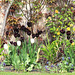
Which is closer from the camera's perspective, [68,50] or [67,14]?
[68,50]

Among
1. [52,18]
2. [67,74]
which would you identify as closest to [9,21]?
[52,18]

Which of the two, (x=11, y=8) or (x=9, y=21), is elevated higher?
(x=11, y=8)

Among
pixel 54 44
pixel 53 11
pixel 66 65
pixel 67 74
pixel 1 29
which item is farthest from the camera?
pixel 53 11

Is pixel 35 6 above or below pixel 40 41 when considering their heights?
above

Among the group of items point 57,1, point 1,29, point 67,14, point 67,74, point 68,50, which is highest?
point 57,1

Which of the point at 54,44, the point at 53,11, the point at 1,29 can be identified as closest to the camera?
the point at 54,44

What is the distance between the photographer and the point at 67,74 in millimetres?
4125

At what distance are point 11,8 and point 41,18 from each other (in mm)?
1122

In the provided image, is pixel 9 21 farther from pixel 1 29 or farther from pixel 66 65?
pixel 66 65

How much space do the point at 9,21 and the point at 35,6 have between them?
42.0 inches

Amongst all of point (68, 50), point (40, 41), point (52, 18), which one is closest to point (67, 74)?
point (68, 50)

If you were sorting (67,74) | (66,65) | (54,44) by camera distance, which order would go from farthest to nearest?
(54,44), (66,65), (67,74)

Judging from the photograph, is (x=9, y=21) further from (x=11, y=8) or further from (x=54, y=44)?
(x=54, y=44)

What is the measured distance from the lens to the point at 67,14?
240 inches
